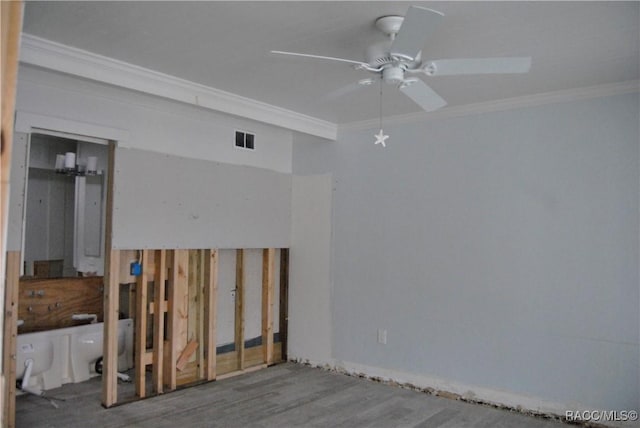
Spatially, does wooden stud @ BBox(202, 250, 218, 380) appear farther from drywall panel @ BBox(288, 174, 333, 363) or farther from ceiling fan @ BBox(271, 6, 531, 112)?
ceiling fan @ BBox(271, 6, 531, 112)

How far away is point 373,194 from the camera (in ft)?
16.6

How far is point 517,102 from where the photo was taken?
419cm

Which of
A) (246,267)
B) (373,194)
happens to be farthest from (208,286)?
(373,194)

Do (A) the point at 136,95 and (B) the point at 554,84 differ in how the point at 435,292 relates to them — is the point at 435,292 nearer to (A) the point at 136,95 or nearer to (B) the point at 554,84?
(B) the point at 554,84

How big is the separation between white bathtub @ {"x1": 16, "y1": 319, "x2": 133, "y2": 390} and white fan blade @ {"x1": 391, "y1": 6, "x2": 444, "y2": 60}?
3.86 metres

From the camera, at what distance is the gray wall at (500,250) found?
376cm

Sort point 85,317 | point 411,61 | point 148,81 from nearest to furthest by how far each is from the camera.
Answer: point 411,61 → point 148,81 → point 85,317

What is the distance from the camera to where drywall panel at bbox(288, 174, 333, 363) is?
538 centimetres

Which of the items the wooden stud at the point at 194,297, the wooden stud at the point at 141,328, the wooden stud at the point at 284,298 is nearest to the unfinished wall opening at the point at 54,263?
the wooden stud at the point at 141,328

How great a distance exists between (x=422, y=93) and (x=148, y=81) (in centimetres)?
195

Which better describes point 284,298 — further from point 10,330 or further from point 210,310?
point 10,330

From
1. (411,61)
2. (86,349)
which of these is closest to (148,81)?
(411,61)

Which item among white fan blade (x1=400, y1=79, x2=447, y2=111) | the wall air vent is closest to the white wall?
the wall air vent

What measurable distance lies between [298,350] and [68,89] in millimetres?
3351
